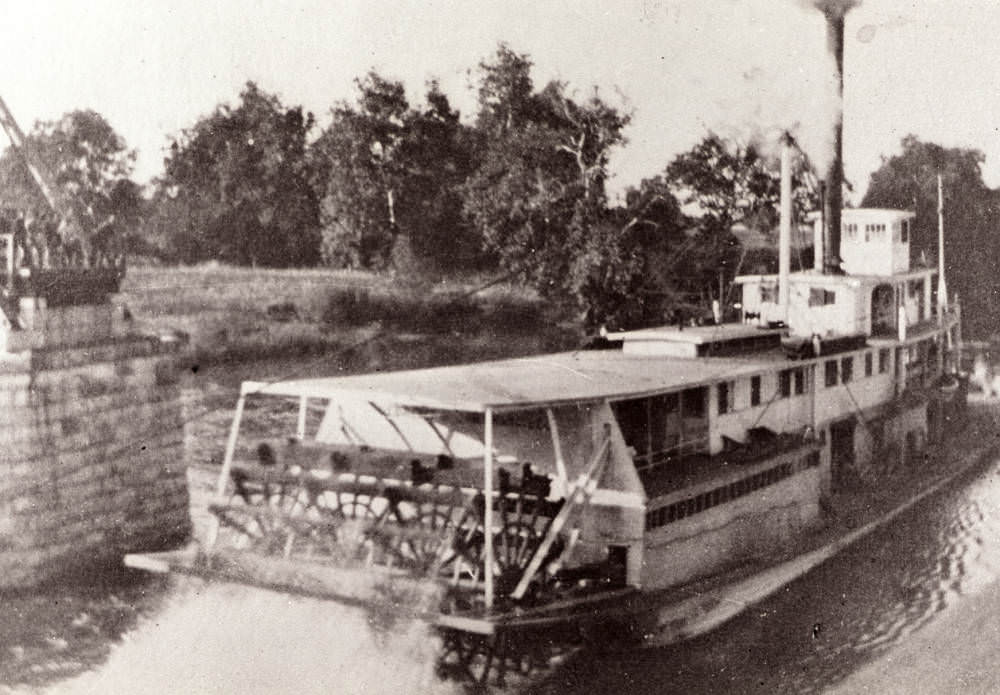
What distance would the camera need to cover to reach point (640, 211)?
33.9 ft

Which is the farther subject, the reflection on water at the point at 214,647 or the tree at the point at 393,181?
the tree at the point at 393,181

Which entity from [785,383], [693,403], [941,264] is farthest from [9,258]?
[941,264]

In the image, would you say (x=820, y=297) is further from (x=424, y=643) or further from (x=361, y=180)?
(x=424, y=643)

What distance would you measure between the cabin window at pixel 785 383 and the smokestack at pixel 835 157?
2265mm

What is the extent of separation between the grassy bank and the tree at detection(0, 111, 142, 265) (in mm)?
884

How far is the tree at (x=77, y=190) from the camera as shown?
24.0 feet

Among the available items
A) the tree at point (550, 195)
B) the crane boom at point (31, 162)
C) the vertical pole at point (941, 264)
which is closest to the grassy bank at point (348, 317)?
the tree at point (550, 195)

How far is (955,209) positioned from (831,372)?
8.11 ft

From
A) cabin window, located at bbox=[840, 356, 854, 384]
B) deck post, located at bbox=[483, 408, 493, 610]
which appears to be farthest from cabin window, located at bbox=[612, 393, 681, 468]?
cabin window, located at bbox=[840, 356, 854, 384]

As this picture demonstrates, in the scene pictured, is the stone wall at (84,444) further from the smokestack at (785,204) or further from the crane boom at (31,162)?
the smokestack at (785,204)

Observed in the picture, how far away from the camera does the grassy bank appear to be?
989 cm

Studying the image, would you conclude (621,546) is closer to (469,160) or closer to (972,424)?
(469,160)

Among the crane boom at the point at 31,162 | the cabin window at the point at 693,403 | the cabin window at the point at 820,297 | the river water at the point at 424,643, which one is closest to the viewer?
the river water at the point at 424,643

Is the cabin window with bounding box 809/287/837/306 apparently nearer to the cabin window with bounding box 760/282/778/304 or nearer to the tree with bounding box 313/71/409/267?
the cabin window with bounding box 760/282/778/304
